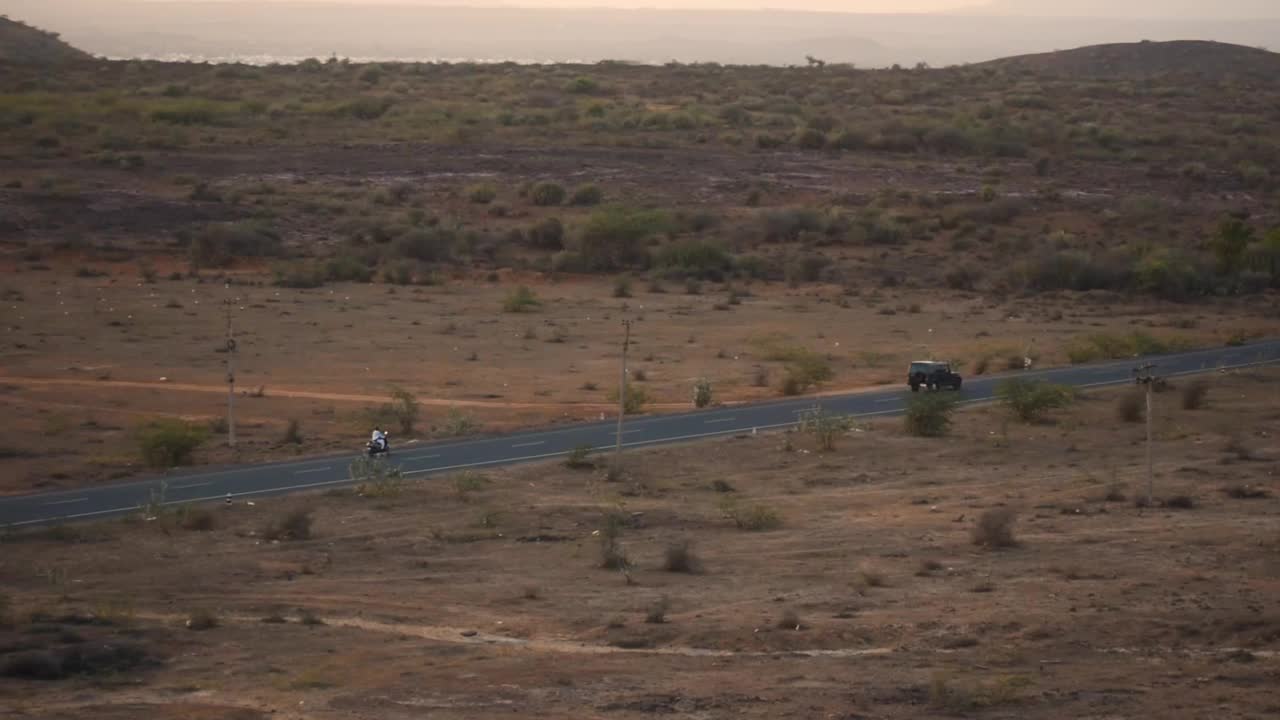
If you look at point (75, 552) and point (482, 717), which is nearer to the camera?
point (482, 717)

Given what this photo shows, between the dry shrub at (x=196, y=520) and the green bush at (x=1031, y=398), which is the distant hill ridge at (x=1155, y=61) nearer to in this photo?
the green bush at (x=1031, y=398)

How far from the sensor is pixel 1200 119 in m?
126

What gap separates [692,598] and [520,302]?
124 ft

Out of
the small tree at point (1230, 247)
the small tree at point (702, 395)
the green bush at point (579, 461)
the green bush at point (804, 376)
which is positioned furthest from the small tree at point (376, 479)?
the small tree at point (1230, 247)

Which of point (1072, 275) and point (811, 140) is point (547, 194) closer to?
point (811, 140)

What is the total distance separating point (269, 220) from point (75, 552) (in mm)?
51382

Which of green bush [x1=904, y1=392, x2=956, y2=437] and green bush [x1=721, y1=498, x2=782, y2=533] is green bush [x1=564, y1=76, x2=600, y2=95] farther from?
green bush [x1=721, y1=498, x2=782, y2=533]

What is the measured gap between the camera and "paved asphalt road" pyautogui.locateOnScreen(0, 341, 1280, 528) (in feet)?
100

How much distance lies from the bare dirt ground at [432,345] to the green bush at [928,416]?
6584 mm

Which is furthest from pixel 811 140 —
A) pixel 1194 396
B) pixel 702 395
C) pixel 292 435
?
pixel 292 435

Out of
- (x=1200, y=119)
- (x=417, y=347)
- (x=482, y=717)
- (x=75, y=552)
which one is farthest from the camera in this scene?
(x=1200, y=119)

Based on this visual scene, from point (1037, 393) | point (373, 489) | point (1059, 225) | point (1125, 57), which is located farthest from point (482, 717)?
point (1125, 57)

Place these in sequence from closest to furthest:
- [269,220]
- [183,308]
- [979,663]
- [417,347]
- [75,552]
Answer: [979,663], [75,552], [417,347], [183,308], [269,220]

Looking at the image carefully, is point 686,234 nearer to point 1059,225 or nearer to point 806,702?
point 1059,225
